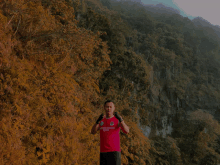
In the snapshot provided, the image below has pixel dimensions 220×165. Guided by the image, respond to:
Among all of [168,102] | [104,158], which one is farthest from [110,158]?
[168,102]

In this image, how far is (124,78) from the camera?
12414 mm

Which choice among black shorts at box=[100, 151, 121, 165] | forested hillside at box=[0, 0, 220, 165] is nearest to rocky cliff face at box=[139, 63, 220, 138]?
forested hillside at box=[0, 0, 220, 165]

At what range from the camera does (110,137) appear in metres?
2.60

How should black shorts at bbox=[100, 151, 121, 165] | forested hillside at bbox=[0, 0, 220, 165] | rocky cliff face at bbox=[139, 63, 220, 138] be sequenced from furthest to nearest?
rocky cliff face at bbox=[139, 63, 220, 138] < forested hillside at bbox=[0, 0, 220, 165] < black shorts at bbox=[100, 151, 121, 165]

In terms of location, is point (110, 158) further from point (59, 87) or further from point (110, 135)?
point (59, 87)

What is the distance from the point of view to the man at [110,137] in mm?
2539

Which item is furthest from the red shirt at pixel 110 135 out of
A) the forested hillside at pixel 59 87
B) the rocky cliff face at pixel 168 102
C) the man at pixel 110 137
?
the rocky cliff face at pixel 168 102

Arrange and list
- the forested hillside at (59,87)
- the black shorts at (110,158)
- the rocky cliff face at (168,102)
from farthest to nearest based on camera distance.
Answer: the rocky cliff face at (168,102), the forested hillside at (59,87), the black shorts at (110,158)

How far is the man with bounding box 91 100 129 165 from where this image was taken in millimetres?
2539

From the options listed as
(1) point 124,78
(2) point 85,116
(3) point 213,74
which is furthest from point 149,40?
(2) point 85,116

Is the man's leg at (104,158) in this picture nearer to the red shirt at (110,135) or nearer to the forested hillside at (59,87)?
the red shirt at (110,135)

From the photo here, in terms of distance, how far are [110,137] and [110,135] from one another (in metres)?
0.03

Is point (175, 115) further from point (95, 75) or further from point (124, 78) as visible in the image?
Result: point (95, 75)

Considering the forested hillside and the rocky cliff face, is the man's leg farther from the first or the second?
the rocky cliff face
